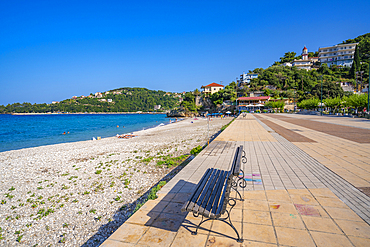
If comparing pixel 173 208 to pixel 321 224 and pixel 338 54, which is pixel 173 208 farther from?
→ pixel 338 54

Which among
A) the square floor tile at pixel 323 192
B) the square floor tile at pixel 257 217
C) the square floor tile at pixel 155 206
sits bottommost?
Result: the square floor tile at pixel 155 206

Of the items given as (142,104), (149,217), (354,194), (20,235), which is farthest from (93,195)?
(142,104)

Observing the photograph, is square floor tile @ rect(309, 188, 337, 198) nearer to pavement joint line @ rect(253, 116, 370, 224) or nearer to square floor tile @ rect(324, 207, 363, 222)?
pavement joint line @ rect(253, 116, 370, 224)

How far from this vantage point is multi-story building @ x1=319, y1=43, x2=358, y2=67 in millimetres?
97250

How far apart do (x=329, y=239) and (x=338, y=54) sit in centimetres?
13316

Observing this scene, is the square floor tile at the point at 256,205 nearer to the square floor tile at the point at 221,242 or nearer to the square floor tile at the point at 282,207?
the square floor tile at the point at 282,207

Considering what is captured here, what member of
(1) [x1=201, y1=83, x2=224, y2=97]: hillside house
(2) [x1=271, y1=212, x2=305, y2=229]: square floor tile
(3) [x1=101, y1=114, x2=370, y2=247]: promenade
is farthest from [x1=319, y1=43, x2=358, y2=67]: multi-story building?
(2) [x1=271, y1=212, x2=305, y2=229]: square floor tile

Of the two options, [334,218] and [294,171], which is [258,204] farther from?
[294,171]

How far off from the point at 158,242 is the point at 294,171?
4412 millimetres

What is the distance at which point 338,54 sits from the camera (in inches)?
3984

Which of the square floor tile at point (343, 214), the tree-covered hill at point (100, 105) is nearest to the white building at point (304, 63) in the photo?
the tree-covered hill at point (100, 105)

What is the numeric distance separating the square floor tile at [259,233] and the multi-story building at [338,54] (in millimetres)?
129010

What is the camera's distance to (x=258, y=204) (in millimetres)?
3395

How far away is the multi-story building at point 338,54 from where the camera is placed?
9725 cm
